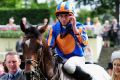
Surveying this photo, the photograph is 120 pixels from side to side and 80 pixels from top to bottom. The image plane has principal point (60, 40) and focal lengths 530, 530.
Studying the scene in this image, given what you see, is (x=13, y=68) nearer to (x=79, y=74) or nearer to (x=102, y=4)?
(x=79, y=74)

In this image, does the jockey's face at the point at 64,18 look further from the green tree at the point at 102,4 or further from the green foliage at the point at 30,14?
the green tree at the point at 102,4

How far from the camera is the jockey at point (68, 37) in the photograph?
28.1ft

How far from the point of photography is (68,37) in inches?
343

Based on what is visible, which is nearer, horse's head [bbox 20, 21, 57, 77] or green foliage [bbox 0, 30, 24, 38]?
horse's head [bbox 20, 21, 57, 77]

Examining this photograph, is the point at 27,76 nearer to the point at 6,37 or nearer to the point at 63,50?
the point at 63,50

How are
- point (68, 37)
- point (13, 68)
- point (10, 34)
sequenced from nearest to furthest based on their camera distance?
point (68, 37) < point (13, 68) < point (10, 34)

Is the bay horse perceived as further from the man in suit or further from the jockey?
the man in suit

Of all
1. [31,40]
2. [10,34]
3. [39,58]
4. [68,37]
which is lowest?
[10,34]

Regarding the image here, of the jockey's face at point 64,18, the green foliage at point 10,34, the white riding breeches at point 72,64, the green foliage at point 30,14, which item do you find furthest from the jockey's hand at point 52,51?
the green foliage at point 30,14

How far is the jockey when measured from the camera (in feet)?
28.1

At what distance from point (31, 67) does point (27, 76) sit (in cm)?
14

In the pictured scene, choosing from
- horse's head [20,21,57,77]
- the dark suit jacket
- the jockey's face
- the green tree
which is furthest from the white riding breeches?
the green tree

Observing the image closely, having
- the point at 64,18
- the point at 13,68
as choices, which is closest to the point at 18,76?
the point at 13,68

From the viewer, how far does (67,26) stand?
341 inches
